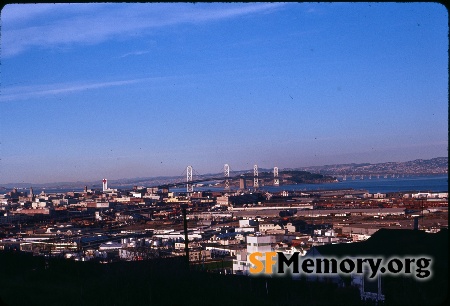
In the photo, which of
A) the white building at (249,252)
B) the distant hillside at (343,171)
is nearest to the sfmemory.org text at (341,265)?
the white building at (249,252)

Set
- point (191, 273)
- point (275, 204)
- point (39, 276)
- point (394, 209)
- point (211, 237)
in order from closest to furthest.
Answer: point (191, 273) → point (39, 276) → point (211, 237) → point (394, 209) → point (275, 204)

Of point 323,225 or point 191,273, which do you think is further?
point 323,225

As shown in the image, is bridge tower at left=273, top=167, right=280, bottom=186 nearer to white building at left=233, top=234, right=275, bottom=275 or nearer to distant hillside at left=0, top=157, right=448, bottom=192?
distant hillside at left=0, top=157, right=448, bottom=192

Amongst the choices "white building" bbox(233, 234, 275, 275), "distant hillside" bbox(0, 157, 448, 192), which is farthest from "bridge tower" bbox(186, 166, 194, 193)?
"white building" bbox(233, 234, 275, 275)

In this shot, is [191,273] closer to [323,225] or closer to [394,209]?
[323,225]

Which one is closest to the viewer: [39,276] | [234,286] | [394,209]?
[234,286]

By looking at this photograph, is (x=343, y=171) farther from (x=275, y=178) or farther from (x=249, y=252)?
(x=249, y=252)

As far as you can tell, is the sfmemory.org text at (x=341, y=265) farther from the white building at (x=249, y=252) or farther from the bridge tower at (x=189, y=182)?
the bridge tower at (x=189, y=182)

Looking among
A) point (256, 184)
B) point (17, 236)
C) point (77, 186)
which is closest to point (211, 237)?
point (17, 236)
